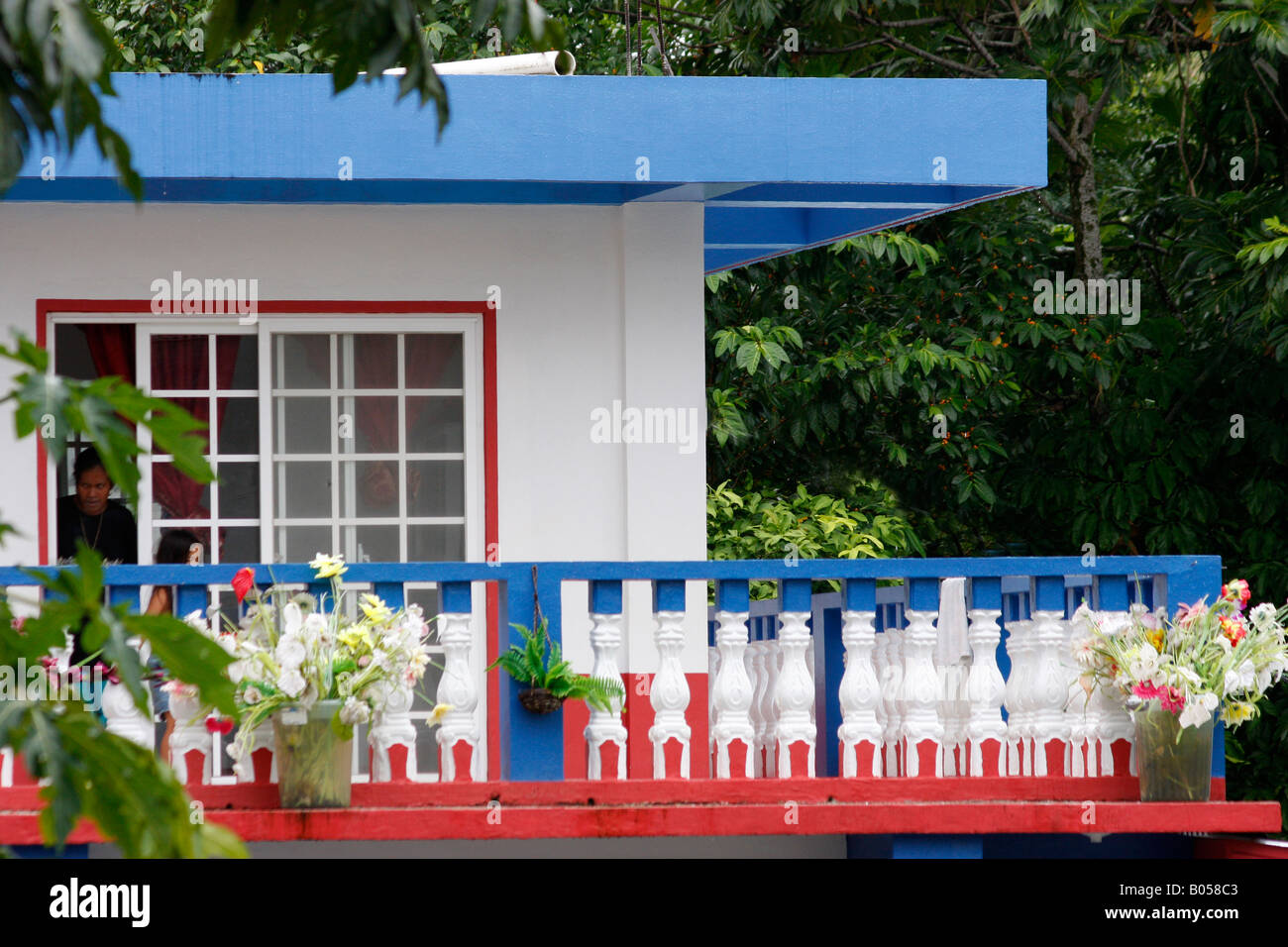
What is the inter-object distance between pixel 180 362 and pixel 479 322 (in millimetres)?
1272

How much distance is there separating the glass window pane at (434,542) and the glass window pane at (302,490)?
1.22ft

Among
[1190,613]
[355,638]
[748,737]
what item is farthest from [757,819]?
[1190,613]

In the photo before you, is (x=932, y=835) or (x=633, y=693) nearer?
(x=932, y=835)

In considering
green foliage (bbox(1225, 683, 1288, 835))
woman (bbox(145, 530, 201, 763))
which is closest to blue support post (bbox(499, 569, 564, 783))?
woman (bbox(145, 530, 201, 763))

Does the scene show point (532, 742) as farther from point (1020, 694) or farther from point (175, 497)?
point (175, 497)

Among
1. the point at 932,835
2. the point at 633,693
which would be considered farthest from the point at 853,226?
the point at 932,835

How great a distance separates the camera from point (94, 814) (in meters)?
1.77

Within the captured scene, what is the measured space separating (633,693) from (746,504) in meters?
4.31

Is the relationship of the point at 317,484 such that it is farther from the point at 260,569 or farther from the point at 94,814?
the point at 94,814

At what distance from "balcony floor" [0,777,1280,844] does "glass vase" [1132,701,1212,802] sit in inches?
2.5

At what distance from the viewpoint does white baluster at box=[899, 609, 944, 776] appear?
5.32 m

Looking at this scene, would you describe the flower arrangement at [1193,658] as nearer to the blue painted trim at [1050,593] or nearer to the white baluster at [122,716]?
the blue painted trim at [1050,593]
